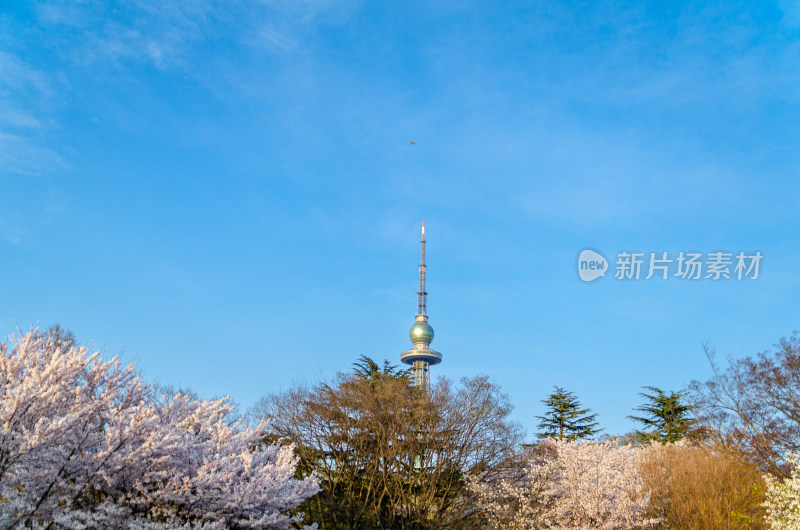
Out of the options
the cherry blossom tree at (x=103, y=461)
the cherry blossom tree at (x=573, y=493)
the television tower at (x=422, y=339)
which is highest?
the television tower at (x=422, y=339)

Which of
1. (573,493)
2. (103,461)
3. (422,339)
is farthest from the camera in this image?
(422,339)

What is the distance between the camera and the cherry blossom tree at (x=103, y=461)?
33.8ft

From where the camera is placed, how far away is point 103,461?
11023 millimetres

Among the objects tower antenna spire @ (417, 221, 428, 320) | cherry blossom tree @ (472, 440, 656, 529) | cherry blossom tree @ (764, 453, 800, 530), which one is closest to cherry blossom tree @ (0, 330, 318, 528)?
cherry blossom tree @ (764, 453, 800, 530)

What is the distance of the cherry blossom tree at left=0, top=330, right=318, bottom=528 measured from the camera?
33.8ft

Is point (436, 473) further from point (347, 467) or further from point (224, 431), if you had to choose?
point (224, 431)

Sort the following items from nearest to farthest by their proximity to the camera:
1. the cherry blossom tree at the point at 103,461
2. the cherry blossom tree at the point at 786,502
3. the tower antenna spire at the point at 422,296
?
1. the cherry blossom tree at the point at 103,461
2. the cherry blossom tree at the point at 786,502
3. the tower antenna spire at the point at 422,296

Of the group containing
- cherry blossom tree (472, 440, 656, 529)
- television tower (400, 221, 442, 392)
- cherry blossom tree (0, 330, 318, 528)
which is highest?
television tower (400, 221, 442, 392)

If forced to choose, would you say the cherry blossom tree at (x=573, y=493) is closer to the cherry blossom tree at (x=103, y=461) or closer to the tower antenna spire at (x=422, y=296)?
the cherry blossom tree at (x=103, y=461)

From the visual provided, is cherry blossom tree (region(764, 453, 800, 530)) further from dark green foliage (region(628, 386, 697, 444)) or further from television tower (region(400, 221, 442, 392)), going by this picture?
television tower (region(400, 221, 442, 392))

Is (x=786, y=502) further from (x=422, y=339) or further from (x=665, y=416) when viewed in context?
(x=422, y=339)

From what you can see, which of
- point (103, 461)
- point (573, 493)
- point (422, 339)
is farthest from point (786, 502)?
point (422, 339)

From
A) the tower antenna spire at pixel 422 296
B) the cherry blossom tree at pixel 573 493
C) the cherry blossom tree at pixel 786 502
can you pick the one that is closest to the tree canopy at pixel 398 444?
the cherry blossom tree at pixel 573 493

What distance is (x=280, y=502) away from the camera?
44.1 ft
